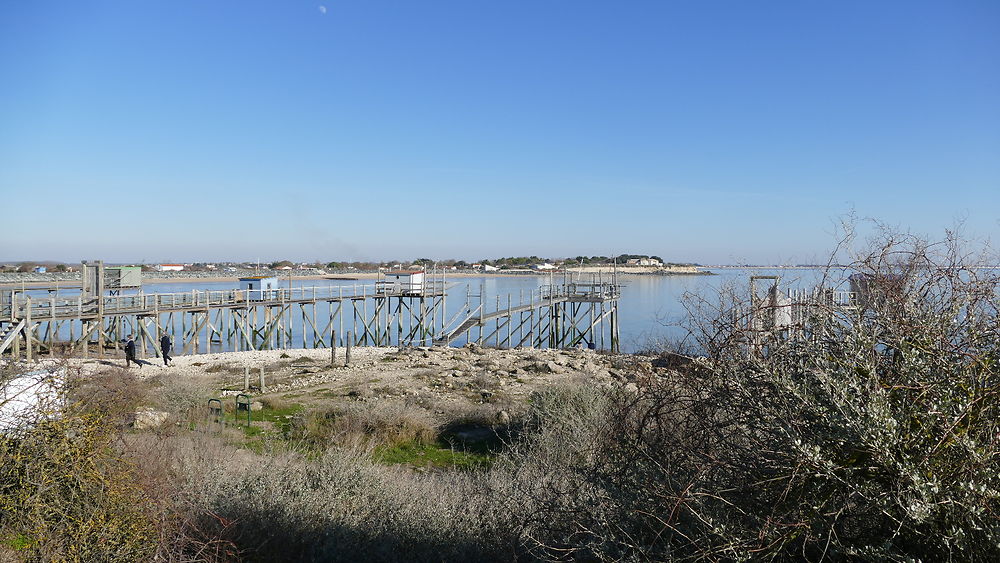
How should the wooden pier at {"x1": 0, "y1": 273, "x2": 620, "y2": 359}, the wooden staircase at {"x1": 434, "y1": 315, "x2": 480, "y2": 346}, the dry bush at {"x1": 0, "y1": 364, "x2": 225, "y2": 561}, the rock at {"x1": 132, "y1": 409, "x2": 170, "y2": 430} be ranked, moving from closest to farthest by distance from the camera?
1. the dry bush at {"x1": 0, "y1": 364, "x2": 225, "y2": 561}
2. the rock at {"x1": 132, "y1": 409, "x2": 170, "y2": 430}
3. the wooden pier at {"x1": 0, "y1": 273, "x2": 620, "y2": 359}
4. the wooden staircase at {"x1": 434, "y1": 315, "x2": 480, "y2": 346}

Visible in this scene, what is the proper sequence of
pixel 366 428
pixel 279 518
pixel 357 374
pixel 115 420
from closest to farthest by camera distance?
pixel 115 420
pixel 279 518
pixel 366 428
pixel 357 374

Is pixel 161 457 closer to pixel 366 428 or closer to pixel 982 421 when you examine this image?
pixel 366 428

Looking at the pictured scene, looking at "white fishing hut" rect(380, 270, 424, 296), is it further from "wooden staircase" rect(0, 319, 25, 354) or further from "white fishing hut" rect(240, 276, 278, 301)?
"wooden staircase" rect(0, 319, 25, 354)

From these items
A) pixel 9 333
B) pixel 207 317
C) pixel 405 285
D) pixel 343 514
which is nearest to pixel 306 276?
pixel 405 285

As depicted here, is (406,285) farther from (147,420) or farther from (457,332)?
(147,420)

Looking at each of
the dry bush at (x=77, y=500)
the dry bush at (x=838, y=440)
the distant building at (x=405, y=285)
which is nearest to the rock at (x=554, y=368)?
the dry bush at (x=77, y=500)

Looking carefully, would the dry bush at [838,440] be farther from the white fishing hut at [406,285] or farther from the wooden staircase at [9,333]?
the white fishing hut at [406,285]

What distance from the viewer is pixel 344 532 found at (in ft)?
18.9

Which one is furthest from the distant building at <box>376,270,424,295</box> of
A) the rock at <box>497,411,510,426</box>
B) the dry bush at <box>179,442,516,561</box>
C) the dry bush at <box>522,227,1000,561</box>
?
the dry bush at <box>522,227,1000,561</box>

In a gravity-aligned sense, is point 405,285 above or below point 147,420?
above

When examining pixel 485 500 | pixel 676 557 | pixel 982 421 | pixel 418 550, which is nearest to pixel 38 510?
pixel 418 550

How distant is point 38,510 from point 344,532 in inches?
87.9

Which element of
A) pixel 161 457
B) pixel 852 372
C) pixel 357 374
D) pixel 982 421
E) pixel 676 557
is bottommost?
pixel 357 374

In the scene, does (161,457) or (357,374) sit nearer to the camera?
(161,457)
